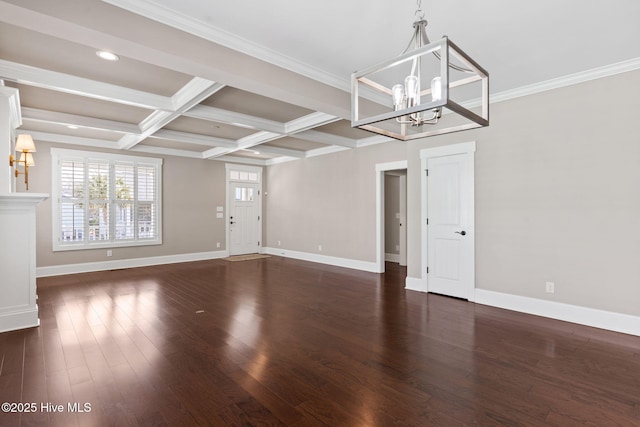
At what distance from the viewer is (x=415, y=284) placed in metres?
5.23

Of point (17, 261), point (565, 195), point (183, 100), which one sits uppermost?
point (183, 100)

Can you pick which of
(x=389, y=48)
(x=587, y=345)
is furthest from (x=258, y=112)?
(x=587, y=345)

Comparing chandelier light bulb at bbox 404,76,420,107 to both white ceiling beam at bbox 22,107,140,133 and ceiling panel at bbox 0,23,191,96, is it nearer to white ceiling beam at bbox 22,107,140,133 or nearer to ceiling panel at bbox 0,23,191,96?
ceiling panel at bbox 0,23,191,96

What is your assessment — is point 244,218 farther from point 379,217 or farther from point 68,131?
point 68,131

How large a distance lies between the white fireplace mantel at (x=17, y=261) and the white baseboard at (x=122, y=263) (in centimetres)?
338

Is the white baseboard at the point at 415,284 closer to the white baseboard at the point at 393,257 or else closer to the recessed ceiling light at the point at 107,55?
the white baseboard at the point at 393,257

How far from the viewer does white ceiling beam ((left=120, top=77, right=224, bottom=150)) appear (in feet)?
12.2

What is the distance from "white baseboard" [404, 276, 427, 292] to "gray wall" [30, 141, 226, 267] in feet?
17.6

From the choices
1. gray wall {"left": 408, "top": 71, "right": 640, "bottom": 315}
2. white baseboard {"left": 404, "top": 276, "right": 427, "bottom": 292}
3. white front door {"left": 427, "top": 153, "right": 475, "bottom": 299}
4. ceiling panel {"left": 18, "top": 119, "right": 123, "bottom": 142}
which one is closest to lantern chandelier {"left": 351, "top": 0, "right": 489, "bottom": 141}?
gray wall {"left": 408, "top": 71, "right": 640, "bottom": 315}

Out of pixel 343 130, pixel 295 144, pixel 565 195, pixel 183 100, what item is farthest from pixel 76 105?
pixel 565 195

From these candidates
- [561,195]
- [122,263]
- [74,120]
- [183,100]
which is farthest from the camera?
[122,263]

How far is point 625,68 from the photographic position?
3.40 meters

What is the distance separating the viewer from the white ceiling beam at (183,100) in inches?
146

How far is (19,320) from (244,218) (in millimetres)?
5849
